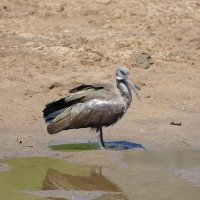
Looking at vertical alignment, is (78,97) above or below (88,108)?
above

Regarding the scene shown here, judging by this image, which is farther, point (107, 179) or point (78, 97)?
point (78, 97)

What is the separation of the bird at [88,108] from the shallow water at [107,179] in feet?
1.64

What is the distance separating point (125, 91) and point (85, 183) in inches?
67.7

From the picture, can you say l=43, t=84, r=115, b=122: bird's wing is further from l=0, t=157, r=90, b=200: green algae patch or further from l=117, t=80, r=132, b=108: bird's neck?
l=0, t=157, r=90, b=200: green algae patch

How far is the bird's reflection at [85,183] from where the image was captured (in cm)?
786

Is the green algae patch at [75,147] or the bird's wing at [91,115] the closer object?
the bird's wing at [91,115]

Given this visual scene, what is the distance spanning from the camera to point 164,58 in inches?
540

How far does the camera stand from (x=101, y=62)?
43.6ft

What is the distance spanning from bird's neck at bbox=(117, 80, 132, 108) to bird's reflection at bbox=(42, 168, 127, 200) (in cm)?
115

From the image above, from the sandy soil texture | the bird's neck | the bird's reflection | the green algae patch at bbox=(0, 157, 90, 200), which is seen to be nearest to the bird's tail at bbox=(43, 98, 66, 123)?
the sandy soil texture

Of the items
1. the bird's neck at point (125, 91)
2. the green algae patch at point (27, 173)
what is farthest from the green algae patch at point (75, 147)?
the bird's neck at point (125, 91)

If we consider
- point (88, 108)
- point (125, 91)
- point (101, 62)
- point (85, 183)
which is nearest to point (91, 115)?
point (88, 108)

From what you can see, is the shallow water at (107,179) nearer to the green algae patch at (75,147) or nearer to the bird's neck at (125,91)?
the green algae patch at (75,147)

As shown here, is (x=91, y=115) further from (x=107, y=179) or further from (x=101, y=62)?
(x=101, y=62)
